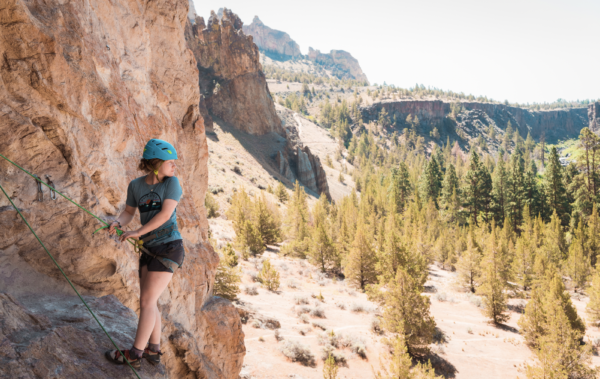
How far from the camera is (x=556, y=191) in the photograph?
43.1 meters

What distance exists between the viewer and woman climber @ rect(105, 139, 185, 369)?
10.4ft

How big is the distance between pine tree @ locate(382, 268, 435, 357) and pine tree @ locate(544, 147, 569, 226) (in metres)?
37.3

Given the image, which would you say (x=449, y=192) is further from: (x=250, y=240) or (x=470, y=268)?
(x=250, y=240)

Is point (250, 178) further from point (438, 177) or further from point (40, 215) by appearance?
point (40, 215)

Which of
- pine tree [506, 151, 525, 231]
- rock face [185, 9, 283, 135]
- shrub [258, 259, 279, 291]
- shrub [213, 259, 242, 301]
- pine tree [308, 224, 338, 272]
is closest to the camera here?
shrub [213, 259, 242, 301]

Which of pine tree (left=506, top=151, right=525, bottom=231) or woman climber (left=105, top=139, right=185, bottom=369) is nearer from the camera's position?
woman climber (left=105, top=139, right=185, bottom=369)

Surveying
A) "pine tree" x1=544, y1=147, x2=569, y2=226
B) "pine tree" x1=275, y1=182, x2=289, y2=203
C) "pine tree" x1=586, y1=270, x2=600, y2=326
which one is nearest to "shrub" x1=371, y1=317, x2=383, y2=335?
"pine tree" x1=586, y1=270, x2=600, y2=326

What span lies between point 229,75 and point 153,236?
78.6 m

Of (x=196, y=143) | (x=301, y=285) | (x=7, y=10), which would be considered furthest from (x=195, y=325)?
(x=301, y=285)

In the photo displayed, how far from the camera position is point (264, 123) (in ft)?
252

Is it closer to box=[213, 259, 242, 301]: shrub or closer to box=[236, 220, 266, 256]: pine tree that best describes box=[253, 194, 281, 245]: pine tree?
box=[236, 220, 266, 256]: pine tree

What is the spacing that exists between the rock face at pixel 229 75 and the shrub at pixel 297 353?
6456 centimetres

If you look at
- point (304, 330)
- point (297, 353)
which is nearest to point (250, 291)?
point (304, 330)

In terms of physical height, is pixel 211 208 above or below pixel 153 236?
below
